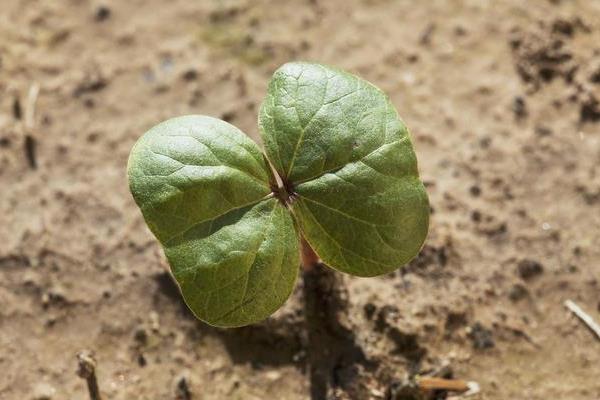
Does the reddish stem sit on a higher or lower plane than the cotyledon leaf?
lower

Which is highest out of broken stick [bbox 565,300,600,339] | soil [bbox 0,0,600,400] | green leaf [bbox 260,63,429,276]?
green leaf [bbox 260,63,429,276]

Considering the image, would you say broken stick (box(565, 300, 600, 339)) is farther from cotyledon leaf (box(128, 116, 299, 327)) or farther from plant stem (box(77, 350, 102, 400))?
plant stem (box(77, 350, 102, 400))

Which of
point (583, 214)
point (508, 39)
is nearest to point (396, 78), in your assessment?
point (508, 39)

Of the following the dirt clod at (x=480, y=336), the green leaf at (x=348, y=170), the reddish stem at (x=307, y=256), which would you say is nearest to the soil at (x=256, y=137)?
the dirt clod at (x=480, y=336)

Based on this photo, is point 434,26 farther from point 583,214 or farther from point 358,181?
point 358,181

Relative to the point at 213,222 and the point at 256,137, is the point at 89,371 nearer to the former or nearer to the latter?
the point at 213,222

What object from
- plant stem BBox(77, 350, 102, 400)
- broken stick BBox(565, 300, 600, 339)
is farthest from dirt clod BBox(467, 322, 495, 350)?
plant stem BBox(77, 350, 102, 400)
